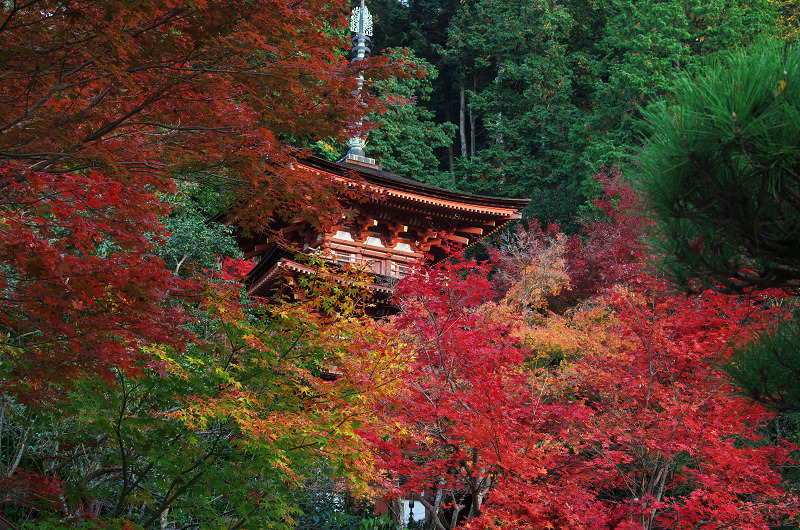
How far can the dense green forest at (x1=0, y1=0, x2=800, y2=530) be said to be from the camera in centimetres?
349

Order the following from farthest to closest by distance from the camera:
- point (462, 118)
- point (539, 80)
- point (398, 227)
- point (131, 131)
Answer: point (462, 118) → point (539, 80) → point (398, 227) → point (131, 131)

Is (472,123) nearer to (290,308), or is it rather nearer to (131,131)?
(290,308)

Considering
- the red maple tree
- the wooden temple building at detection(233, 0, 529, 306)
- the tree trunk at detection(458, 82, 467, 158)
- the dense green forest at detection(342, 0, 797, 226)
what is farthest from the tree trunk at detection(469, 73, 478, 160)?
the red maple tree

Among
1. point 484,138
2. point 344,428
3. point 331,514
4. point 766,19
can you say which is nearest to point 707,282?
point 344,428

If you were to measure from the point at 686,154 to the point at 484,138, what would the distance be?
96.6 ft

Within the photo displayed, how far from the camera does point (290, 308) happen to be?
233 inches

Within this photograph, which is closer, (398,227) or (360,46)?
(398,227)

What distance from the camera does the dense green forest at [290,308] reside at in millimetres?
3490

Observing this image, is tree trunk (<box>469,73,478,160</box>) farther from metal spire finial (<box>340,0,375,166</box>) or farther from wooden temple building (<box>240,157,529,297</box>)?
wooden temple building (<box>240,157,529,297</box>)

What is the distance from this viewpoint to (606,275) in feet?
62.8

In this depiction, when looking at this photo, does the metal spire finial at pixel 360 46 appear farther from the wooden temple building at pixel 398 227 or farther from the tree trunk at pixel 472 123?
the tree trunk at pixel 472 123

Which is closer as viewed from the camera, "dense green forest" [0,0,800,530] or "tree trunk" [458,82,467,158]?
"dense green forest" [0,0,800,530]

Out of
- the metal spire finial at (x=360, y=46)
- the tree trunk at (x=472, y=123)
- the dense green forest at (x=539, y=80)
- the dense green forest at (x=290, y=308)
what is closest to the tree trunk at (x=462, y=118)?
the dense green forest at (x=539, y=80)

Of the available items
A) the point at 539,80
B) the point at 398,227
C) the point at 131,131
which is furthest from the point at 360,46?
the point at 131,131
